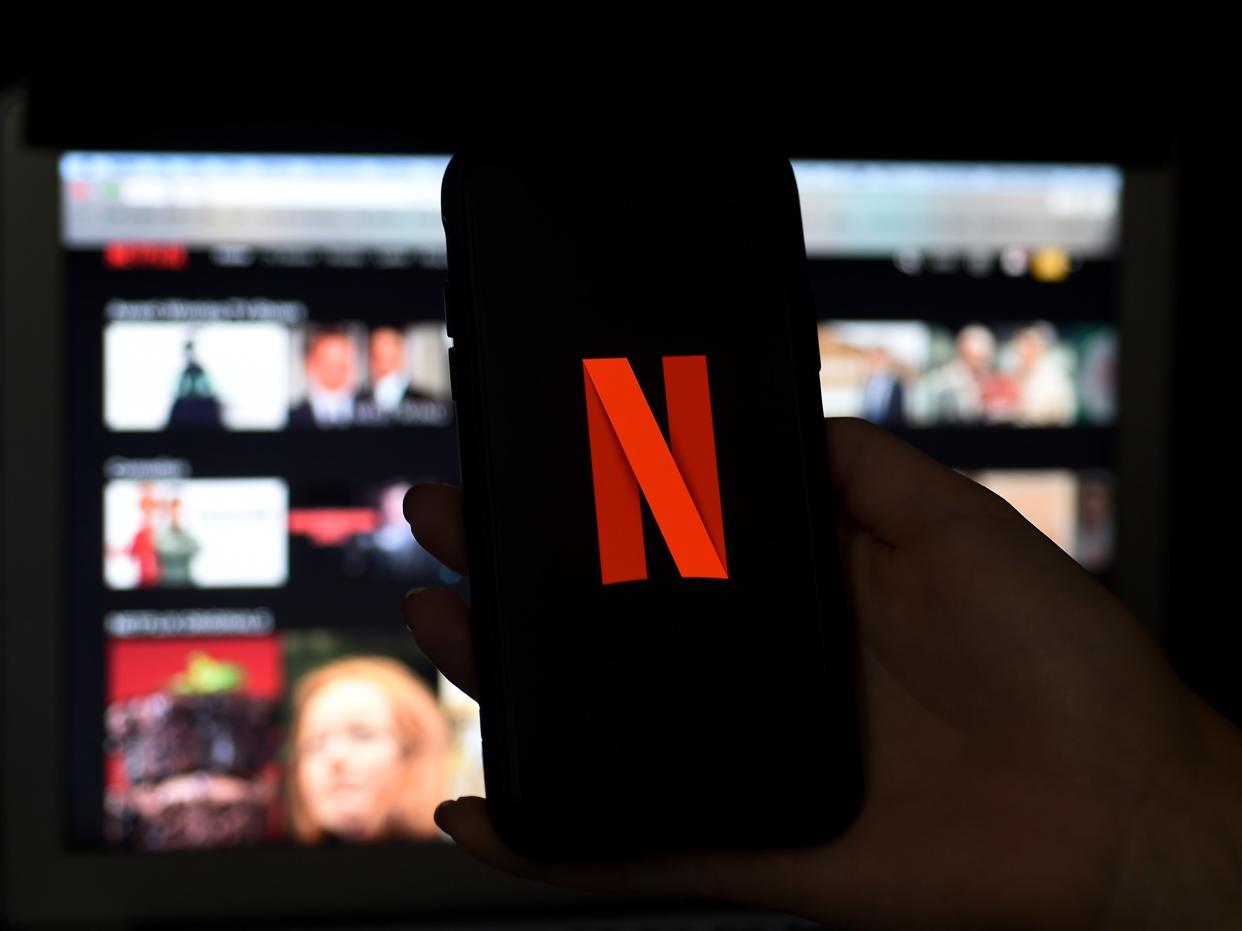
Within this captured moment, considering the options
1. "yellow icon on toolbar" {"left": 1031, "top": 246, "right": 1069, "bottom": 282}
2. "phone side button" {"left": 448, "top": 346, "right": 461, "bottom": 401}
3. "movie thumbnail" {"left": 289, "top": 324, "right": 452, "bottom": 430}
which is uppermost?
"yellow icon on toolbar" {"left": 1031, "top": 246, "right": 1069, "bottom": 282}

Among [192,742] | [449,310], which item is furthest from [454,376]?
[192,742]

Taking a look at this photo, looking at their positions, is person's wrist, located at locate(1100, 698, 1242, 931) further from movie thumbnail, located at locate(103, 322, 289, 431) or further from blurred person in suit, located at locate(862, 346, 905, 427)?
movie thumbnail, located at locate(103, 322, 289, 431)

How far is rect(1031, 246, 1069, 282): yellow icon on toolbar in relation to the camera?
64 centimetres

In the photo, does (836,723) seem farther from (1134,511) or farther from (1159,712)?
(1134,511)

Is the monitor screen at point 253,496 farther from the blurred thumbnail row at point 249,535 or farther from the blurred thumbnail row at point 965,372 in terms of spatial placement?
the blurred thumbnail row at point 965,372

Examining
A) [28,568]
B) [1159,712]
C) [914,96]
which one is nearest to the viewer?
[1159,712]

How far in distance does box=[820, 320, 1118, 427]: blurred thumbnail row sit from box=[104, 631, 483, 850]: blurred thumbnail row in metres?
0.29

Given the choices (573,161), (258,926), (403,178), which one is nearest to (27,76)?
(403,178)

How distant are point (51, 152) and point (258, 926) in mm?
440

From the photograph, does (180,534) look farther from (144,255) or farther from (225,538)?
(144,255)

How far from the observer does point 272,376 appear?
59cm

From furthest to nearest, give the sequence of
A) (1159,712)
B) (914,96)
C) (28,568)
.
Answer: (914,96) → (28,568) → (1159,712)

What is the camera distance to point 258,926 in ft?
1.98

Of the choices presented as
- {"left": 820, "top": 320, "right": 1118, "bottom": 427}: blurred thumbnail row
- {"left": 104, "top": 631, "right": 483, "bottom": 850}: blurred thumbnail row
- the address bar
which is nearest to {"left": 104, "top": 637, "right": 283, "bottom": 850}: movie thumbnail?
{"left": 104, "top": 631, "right": 483, "bottom": 850}: blurred thumbnail row
